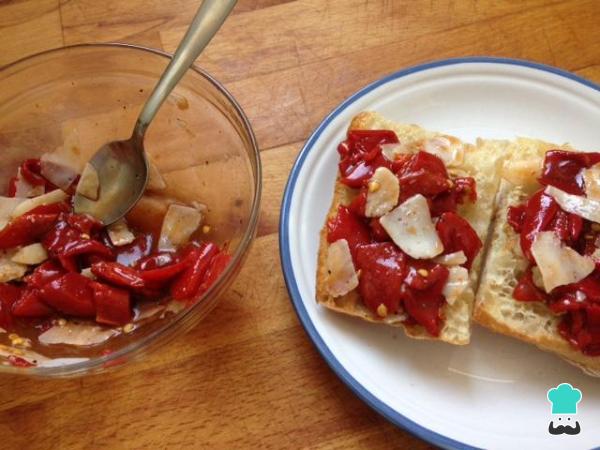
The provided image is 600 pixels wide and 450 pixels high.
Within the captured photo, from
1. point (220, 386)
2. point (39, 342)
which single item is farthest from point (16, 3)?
point (220, 386)

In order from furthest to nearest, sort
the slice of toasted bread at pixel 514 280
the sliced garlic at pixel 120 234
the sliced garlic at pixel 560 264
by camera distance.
Result: the sliced garlic at pixel 120 234 → the slice of toasted bread at pixel 514 280 → the sliced garlic at pixel 560 264

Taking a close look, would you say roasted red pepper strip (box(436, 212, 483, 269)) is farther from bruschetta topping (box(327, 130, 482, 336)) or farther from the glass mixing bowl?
the glass mixing bowl

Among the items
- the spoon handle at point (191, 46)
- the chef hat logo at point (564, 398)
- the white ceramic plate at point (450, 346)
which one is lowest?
the chef hat logo at point (564, 398)

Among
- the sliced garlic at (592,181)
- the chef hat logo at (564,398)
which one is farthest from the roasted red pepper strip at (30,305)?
the sliced garlic at (592,181)

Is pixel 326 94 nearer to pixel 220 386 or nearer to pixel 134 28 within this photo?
pixel 134 28

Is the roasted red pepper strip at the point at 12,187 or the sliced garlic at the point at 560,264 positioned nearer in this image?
the sliced garlic at the point at 560,264

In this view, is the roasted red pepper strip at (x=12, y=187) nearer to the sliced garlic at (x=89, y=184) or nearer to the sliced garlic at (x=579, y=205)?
the sliced garlic at (x=89, y=184)

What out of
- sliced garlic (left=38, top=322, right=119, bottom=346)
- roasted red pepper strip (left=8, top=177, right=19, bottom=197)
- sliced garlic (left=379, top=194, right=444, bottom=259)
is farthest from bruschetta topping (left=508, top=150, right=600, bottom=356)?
roasted red pepper strip (left=8, top=177, right=19, bottom=197)

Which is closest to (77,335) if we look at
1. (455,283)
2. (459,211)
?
(455,283)
